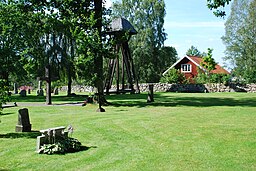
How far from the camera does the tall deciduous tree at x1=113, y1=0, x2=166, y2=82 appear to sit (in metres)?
54.4

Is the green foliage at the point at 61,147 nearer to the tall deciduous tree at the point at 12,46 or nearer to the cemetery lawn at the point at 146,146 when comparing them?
the cemetery lawn at the point at 146,146

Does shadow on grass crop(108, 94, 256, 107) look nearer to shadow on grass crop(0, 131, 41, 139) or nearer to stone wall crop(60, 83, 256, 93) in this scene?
shadow on grass crop(0, 131, 41, 139)

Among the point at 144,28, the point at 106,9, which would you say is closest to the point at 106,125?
the point at 106,9

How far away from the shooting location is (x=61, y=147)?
29.3 ft

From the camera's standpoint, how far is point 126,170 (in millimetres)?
7266

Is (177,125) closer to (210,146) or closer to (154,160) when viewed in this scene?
(210,146)

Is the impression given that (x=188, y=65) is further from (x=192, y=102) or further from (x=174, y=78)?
(x=192, y=102)

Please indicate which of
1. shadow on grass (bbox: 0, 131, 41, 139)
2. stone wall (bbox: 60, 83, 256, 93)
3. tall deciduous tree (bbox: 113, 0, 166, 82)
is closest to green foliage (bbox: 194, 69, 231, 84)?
stone wall (bbox: 60, 83, 256, 93)

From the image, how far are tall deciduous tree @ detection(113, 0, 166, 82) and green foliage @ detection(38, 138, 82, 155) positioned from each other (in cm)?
4510

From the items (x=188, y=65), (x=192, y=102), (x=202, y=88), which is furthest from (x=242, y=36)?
(x=192, y=102)

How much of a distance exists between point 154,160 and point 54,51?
35001mm

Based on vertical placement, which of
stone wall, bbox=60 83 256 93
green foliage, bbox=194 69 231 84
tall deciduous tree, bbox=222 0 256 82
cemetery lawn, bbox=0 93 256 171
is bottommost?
cemetery lawn, bbox=0 93 256 171

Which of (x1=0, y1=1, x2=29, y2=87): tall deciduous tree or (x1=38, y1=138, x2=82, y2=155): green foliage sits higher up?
(x1=0, y1=1, x2=29, y2=87): tall deciduous tree

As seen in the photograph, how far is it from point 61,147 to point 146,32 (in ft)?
153
